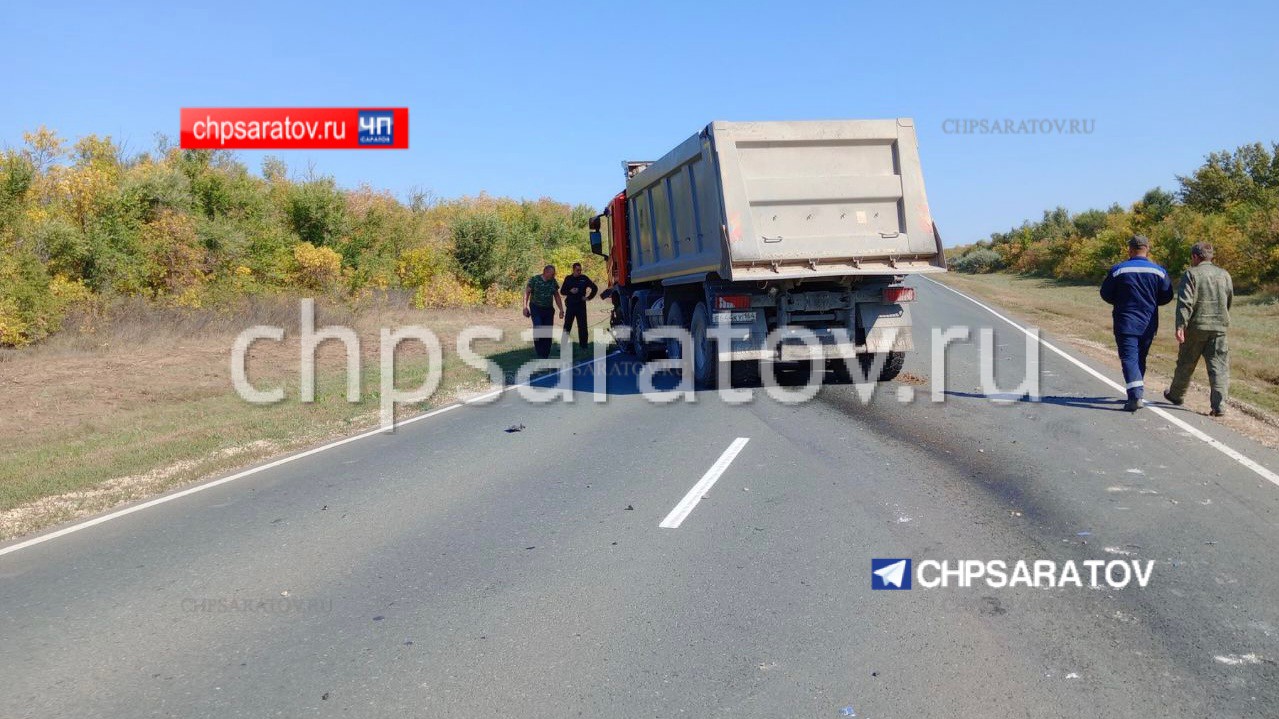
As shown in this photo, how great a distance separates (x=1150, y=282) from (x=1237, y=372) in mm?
6154

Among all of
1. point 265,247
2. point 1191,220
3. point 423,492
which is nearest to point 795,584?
point 423,492

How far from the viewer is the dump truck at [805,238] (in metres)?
11.6

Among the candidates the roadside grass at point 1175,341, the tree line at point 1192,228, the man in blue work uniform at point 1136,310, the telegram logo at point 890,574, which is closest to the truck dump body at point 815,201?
the man in blue work uniform at point 1136,310

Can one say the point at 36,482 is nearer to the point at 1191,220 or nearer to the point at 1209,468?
the point at 1209,468

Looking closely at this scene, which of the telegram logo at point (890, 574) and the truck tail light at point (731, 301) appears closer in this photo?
the telegram logo at point (890, 574)

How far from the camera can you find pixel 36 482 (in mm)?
9195

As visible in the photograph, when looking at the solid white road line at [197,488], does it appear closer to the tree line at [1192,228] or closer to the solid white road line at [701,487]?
the solid white road line at [701,487]

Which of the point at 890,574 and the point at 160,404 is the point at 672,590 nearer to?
the point at 890,574

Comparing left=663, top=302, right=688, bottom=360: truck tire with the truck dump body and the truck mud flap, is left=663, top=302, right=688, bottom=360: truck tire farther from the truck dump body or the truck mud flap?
the truck mud flap

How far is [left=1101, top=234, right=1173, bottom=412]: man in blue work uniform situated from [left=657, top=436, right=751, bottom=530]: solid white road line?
166 inches

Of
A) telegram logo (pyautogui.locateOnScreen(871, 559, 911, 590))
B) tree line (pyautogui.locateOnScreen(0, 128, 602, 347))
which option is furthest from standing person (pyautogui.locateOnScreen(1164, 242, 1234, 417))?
tree line (pyautogui.locateOnScreen(0, 128, 602, 347))

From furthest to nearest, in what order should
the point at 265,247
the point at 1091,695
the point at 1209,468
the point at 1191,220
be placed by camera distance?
1. the point at 1191,220
2. the point at 265,247
3. the point at 1209,468
4. the point at 1091,695

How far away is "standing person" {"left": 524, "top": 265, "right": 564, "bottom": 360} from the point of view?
17734 millimetres

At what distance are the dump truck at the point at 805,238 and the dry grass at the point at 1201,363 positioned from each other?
3.46 m
